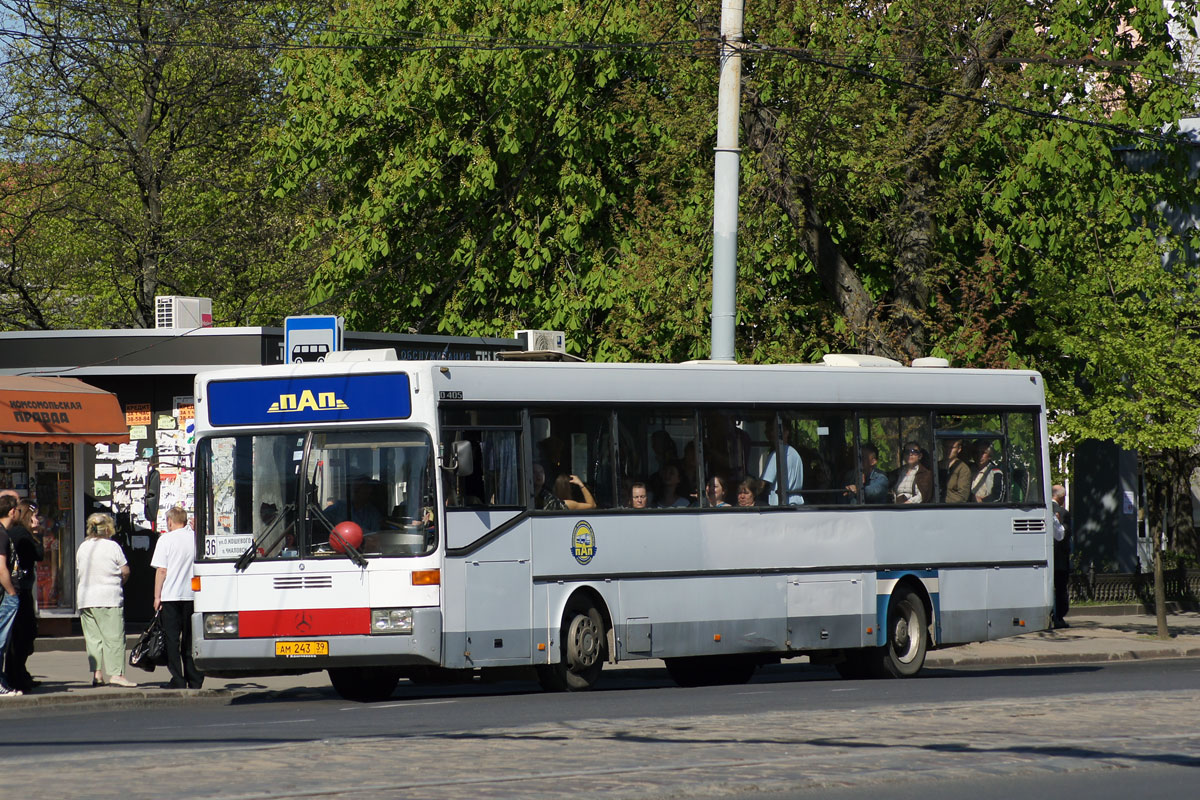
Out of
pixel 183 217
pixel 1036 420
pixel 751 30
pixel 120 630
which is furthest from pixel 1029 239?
pixel 183 217

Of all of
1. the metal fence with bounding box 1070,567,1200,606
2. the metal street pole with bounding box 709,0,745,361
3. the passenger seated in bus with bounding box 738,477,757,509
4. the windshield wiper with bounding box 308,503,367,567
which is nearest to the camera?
the windshield wiper with bounding box 308,503,367,567

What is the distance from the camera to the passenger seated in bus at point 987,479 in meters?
19.7

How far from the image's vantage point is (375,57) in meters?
32.5

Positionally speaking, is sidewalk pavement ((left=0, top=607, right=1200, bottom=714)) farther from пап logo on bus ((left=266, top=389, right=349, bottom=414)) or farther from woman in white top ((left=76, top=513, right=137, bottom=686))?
пап logo on bus ((left=266, top=389, right=349, bottom=414))

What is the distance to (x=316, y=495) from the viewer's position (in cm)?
1563

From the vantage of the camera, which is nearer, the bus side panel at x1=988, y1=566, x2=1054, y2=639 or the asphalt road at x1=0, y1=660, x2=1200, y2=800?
the asphalt road at x1=0, y1=660, x2=1200, y2=800

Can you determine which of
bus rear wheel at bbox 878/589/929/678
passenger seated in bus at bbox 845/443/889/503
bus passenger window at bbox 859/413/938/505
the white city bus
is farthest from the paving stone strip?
bus passenger window at bbox 859/413/938/505

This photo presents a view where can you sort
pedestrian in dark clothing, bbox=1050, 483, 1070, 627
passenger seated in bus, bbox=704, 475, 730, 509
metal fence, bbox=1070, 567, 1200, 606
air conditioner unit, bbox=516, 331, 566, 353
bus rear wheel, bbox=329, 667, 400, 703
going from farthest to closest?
metal fence, bbox=1070, 567, 1200, 606 < pedestrian in dark clothing, bbox=1050, 483, 1070, 627 < air conditioner unit, bbox=516, 331, 566, 353 < passenger seated in bus, bbox=704, 475, 730, 509 < bus rear wheel, bbox=329, 667, 400, 703

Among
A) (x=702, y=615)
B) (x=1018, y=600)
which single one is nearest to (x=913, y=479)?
(x=1018, y=600)

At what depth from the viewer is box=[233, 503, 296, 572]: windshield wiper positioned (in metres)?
15.7

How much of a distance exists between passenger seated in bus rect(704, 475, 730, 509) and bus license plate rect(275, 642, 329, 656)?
13.3 ft

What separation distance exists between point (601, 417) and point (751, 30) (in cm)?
966

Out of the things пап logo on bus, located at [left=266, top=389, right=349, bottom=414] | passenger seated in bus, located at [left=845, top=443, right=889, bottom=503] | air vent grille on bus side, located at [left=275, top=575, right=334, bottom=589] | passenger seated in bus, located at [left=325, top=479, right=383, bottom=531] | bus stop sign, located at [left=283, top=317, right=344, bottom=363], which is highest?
bus stop sign, located at [left=283, top=317, right=344, bottom=363]

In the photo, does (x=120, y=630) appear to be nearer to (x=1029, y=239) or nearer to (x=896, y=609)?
(x=896, y=609)
